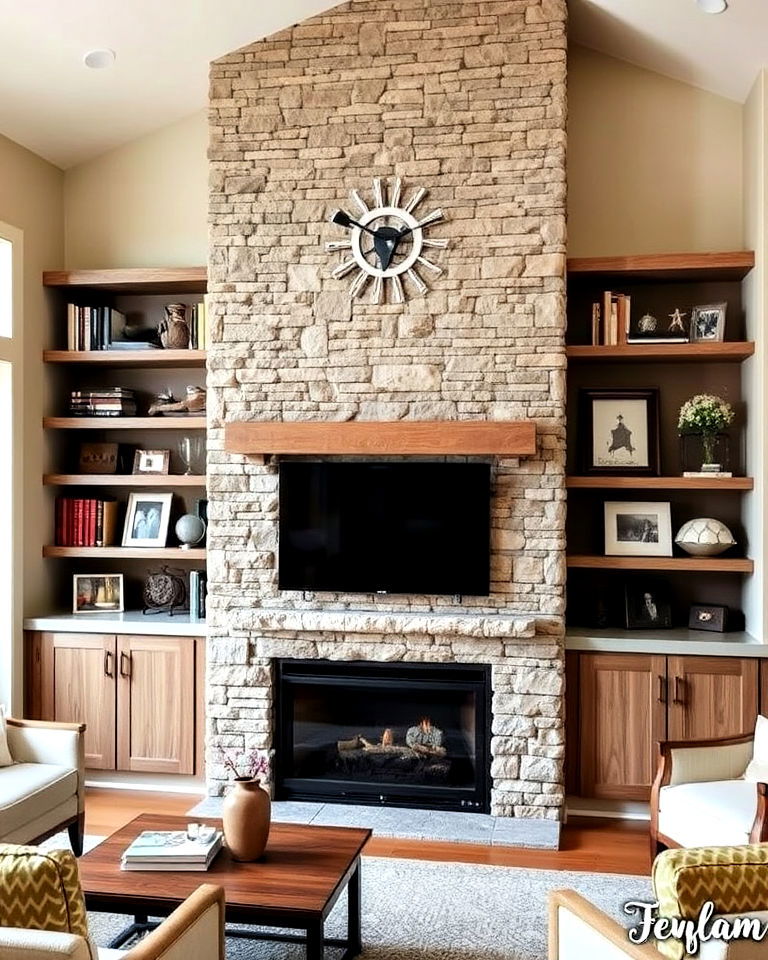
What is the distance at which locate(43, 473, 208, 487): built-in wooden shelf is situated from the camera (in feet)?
17.1

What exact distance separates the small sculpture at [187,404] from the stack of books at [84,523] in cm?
59

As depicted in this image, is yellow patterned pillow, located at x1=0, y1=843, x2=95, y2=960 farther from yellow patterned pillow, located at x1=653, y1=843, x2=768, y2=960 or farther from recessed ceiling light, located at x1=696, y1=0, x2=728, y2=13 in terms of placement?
recessed ceiling light, located at x1=696, y1=0, x2=728, y2=13

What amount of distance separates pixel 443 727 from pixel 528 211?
241cm

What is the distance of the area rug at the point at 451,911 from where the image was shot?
11.0 feet

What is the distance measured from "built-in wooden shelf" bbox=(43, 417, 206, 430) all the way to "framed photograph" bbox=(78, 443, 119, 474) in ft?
0.70

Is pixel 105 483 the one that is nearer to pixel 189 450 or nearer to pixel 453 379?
pixel 189 450

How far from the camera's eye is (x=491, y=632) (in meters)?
4.60

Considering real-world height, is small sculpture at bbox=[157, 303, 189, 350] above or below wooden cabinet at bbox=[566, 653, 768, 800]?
above

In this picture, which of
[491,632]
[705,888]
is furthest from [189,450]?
[705,888]

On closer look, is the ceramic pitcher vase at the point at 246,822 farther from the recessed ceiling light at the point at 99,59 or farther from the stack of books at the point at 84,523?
the recessed ceiling light at the point at 99,59

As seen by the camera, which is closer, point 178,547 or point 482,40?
point 482,40

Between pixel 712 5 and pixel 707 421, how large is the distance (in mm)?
1747

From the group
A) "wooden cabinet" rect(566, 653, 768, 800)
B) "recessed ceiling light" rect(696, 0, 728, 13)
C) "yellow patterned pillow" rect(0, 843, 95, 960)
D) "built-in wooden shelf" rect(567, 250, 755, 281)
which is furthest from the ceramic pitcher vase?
"recessed ceiling light" rect(696, 0, 728, 13)

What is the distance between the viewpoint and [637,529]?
4.99 m
